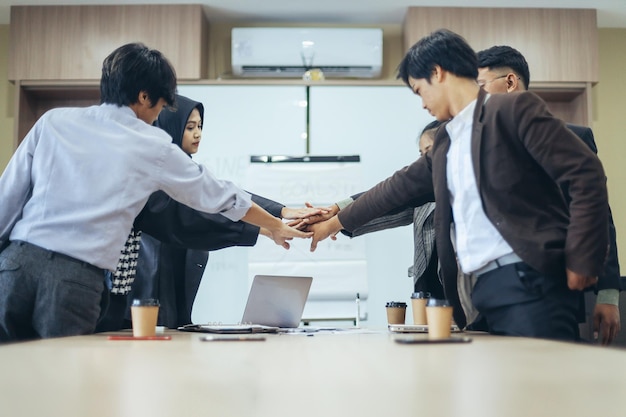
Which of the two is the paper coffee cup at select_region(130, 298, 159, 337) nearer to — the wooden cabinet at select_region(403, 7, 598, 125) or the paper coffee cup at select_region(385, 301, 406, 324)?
the paper coffee cup at select_region(385, 301, 406, 324)

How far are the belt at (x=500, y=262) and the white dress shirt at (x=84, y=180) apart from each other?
80 cm

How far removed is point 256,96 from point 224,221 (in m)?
2.13

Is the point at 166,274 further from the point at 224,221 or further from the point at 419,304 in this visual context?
the point at 419,304

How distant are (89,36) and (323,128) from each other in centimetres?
151

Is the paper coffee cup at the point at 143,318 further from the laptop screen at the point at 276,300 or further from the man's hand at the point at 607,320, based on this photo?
the man's hand at the point at 607,320

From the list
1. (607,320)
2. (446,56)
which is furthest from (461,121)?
(607,320)

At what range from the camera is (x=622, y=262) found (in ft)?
14.8

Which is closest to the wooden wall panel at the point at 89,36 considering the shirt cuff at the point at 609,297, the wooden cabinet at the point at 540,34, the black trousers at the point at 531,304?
the wooden cabinet at the point at 540,34

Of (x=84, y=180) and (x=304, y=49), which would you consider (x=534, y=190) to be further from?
(x=304, y=49)

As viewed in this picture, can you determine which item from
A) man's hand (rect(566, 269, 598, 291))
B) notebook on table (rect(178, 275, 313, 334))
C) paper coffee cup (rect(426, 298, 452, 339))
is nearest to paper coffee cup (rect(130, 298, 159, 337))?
notebook on table (rect(178, 275, 313, 334))

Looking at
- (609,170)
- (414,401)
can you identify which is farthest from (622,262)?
(414,401)

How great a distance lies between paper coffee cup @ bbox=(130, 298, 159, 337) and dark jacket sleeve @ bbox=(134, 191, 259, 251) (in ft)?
2.38

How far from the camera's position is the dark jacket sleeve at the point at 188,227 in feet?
7.07

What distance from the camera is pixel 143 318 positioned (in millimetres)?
1396
